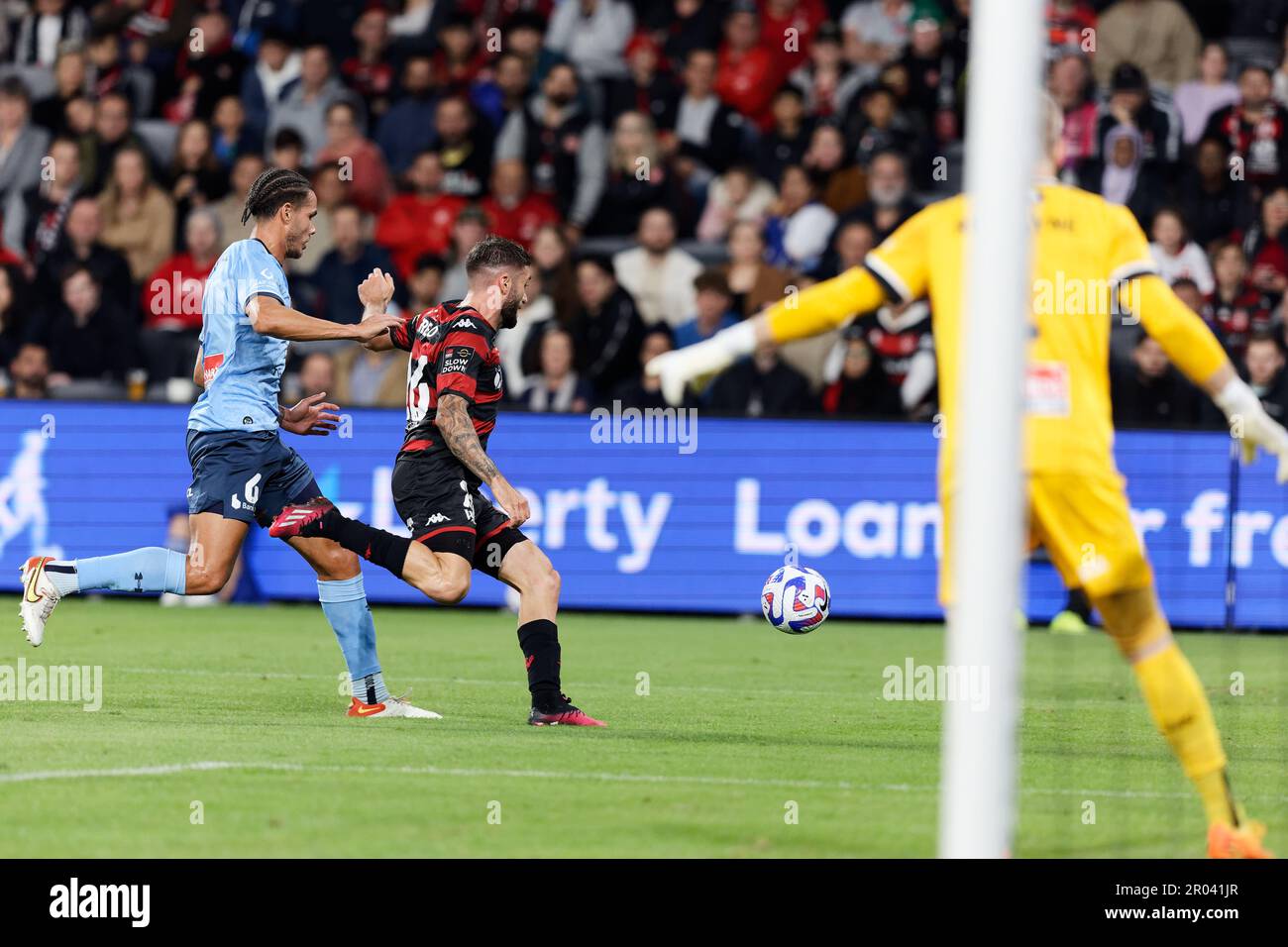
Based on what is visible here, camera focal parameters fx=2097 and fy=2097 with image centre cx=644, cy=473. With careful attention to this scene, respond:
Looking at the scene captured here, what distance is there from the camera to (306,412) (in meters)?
10.1

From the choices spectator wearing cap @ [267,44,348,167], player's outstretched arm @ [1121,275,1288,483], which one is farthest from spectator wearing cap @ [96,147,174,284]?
player's outstretched arm @ [1121,275,1288,483]

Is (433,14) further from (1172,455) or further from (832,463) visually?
(1172,455)

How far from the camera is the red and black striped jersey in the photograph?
A: 941 cm

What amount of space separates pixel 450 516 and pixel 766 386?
7.71 m

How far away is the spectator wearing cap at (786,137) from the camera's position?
19.1 metres

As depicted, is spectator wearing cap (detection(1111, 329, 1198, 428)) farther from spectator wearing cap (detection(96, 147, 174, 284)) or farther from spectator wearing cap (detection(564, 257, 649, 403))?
spectator wearing cap (detection(96, 147, 174, 284))

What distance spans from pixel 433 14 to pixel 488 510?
12.8 m

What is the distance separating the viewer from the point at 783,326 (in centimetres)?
662

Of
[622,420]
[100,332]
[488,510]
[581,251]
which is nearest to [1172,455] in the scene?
[622,420]

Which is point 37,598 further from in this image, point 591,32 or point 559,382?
point 591,32

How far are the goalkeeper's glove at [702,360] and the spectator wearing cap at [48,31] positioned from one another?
1671 cm

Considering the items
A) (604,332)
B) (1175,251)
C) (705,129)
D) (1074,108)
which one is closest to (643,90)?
(705,129)

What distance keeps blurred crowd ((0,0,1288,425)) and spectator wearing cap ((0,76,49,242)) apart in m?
0.03

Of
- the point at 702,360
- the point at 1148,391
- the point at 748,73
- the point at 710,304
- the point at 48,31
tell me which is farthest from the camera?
the point at 48,31
